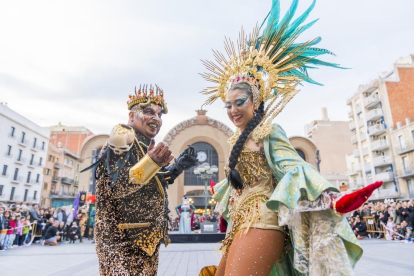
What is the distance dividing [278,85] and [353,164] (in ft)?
149

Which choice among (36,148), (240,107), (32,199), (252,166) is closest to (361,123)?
(240,107)

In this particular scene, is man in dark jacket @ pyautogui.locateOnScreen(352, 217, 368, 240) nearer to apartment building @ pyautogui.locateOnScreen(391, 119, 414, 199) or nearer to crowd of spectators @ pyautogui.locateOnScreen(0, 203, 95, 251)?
crowd of spectators @ pyautogui.locateOnScreen(0, 203, 95, 251)

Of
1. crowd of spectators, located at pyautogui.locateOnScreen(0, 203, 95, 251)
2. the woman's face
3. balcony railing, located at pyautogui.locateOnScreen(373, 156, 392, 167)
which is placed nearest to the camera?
the woman's face

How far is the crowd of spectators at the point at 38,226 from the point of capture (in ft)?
38.5

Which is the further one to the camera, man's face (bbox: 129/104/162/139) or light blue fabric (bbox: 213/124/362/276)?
man's face (bbox: 129/104/162/139)

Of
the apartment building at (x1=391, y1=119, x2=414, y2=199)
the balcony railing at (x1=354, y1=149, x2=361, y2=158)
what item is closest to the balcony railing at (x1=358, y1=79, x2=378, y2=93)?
the apartment building at (x1=391, y1=119, x2=414, y2=199)

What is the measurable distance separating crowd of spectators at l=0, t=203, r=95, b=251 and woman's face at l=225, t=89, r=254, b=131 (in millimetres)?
11974

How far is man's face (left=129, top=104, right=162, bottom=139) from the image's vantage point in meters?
2.71

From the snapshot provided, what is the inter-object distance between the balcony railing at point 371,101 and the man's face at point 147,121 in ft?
128

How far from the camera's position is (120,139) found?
7.30 ft

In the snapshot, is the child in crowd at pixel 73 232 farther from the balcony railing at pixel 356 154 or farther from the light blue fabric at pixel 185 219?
the balcony railing at pixel 356 154

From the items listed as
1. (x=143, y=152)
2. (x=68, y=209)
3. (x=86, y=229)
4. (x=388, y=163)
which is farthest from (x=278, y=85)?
(x=388, y=163)

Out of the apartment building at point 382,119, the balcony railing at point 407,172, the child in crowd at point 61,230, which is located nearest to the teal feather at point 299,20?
the child in crowd at point 61,230

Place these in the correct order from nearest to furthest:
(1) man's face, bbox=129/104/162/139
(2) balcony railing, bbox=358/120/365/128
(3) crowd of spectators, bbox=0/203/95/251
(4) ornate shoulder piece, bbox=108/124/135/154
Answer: (4) ornate shoulder piece, bbox=108/124/135/154
(1) man's face, bbox=129/104/162/139
(3) crowd of spectators, bbox=0/203/95/251
(2) balcony railing, bbox=358/120/365/128
